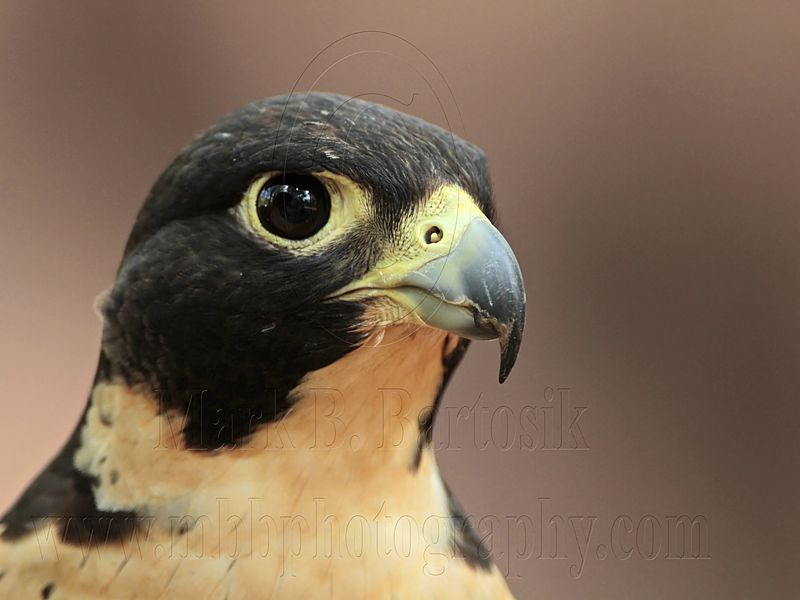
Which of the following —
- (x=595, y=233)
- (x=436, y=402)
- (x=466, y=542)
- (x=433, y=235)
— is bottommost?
(x=466, y=542)

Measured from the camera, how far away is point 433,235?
1597mm

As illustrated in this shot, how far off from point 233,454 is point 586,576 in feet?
9.78

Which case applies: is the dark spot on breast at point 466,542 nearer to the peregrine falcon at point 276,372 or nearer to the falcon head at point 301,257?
the peregrine falcon at point 276,372

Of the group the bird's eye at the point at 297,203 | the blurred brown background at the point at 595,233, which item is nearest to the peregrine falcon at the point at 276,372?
the bird's eye at the point at 297,203

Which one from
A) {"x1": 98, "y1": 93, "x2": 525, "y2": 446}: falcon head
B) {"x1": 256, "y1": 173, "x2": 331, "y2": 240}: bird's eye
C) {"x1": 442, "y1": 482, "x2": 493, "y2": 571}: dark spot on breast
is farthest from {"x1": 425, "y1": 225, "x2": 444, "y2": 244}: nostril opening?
{"x1": 442, "y1": 482, "x2": 493, "y2": 571}: dark spot on breast

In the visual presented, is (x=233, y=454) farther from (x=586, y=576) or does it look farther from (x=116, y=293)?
(x=586, y=576)

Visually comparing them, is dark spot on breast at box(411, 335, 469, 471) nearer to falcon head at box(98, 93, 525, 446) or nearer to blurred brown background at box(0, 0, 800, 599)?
falcon head at box(98, 93, 525, 446)

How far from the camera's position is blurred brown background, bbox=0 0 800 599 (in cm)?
392

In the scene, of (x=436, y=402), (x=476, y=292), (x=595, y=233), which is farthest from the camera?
(x=595, y=233)

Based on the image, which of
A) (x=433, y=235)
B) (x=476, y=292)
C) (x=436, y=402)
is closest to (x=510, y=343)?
(x=476, y=292)

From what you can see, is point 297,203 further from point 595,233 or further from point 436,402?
point 595,233

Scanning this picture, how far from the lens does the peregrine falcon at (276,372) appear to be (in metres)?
1.61

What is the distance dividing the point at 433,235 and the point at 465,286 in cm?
12

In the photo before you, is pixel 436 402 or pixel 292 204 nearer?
pixel 292 204
